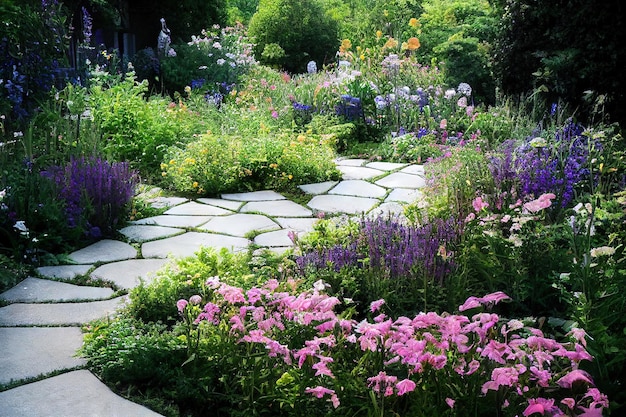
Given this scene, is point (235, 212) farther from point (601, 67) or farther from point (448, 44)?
point (448, 44)

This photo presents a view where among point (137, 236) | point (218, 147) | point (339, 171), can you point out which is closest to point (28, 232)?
point (137, 236)

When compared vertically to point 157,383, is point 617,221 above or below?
above

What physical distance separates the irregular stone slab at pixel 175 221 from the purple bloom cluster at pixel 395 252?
1.31 m

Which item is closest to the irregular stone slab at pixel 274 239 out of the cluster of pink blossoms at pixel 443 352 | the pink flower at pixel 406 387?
the cluster of pink blossoms at pixel 443 352

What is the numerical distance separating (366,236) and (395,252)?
30 centimetres

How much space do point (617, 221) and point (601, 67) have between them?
3347 mm

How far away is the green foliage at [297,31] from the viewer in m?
16.0

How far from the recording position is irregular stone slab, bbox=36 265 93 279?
3.55m

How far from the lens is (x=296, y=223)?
4.57m

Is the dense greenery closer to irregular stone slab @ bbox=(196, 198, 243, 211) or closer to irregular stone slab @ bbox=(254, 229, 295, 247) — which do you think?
irregular stone slab @ bbox=(196, 198, 243, 211)

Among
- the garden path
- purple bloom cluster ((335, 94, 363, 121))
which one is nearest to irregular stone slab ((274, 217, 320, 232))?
the garden path

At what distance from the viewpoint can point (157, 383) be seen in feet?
8.10

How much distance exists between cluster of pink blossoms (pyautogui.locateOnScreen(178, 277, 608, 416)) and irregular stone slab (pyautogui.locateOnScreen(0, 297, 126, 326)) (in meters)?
0.71

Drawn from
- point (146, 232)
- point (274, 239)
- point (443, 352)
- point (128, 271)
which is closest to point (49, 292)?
point (128, 271)
